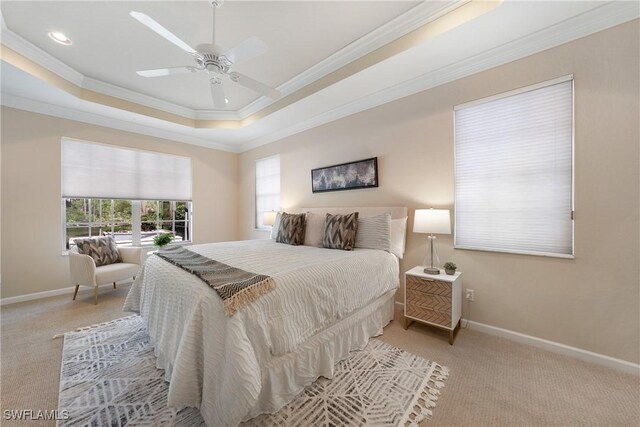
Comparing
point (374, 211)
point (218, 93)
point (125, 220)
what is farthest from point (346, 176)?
point (125, 220)

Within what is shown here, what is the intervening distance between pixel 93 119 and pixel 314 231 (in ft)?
12.9

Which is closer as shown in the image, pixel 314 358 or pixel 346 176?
pixel 314 358

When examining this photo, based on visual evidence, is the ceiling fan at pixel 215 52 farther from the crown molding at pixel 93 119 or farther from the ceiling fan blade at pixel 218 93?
the crown molding at pixel 93 119

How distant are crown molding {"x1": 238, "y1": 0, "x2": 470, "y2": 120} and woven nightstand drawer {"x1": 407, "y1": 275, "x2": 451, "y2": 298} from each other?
236 centimetres

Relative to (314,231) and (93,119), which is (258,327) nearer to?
(314,231)

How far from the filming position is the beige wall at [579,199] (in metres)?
1.82

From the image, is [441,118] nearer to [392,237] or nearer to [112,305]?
[392,237]

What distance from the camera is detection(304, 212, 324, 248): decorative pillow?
3179 mm

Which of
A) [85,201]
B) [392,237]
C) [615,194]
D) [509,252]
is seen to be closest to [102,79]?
[85,201]

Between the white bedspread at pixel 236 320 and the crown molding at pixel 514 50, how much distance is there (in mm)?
2147

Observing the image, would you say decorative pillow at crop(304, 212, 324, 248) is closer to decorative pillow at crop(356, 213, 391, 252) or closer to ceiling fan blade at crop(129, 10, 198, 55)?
decorative pillow at crop(356, 213, 391, 252)

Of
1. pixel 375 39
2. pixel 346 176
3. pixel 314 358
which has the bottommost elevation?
pixel 314 358

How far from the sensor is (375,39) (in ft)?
8.04

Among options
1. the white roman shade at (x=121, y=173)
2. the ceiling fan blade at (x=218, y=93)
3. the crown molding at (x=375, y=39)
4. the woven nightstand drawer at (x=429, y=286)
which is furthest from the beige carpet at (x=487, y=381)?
the crown molding at (x=375, y=39)
